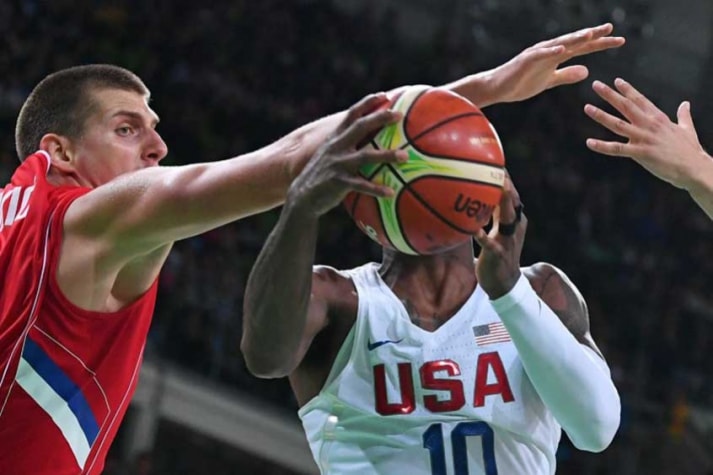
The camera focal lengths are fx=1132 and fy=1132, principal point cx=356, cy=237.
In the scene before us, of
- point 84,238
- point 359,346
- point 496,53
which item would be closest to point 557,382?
point 359,346

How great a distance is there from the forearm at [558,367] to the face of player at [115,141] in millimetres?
1354

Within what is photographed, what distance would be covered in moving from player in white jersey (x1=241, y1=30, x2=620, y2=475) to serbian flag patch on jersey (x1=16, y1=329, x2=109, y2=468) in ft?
2.18

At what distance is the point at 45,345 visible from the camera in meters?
3.44

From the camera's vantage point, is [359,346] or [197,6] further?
[197,6]

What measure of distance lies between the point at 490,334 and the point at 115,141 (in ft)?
4.53

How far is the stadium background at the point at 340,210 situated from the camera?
36.6 ft

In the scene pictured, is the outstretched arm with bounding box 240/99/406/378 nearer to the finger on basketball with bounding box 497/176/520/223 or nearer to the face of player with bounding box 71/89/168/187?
the finger on basketball with bounding box 497/176/520/223

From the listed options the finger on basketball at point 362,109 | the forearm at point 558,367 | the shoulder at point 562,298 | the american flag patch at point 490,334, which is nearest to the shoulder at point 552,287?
the shoulder at point 562,298

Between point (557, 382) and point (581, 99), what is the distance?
14.8 metres

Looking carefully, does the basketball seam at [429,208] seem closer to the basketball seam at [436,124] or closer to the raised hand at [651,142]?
the basketball seam at [436,124]

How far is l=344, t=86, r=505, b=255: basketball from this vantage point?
9.23 ft

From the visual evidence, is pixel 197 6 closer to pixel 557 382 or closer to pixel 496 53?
pixel 496 53

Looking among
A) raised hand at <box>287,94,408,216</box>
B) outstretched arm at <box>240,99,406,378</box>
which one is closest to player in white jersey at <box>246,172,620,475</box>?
outstretched arm at <box>240,99,406,378</box>

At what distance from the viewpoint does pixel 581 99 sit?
17438 millimetres
